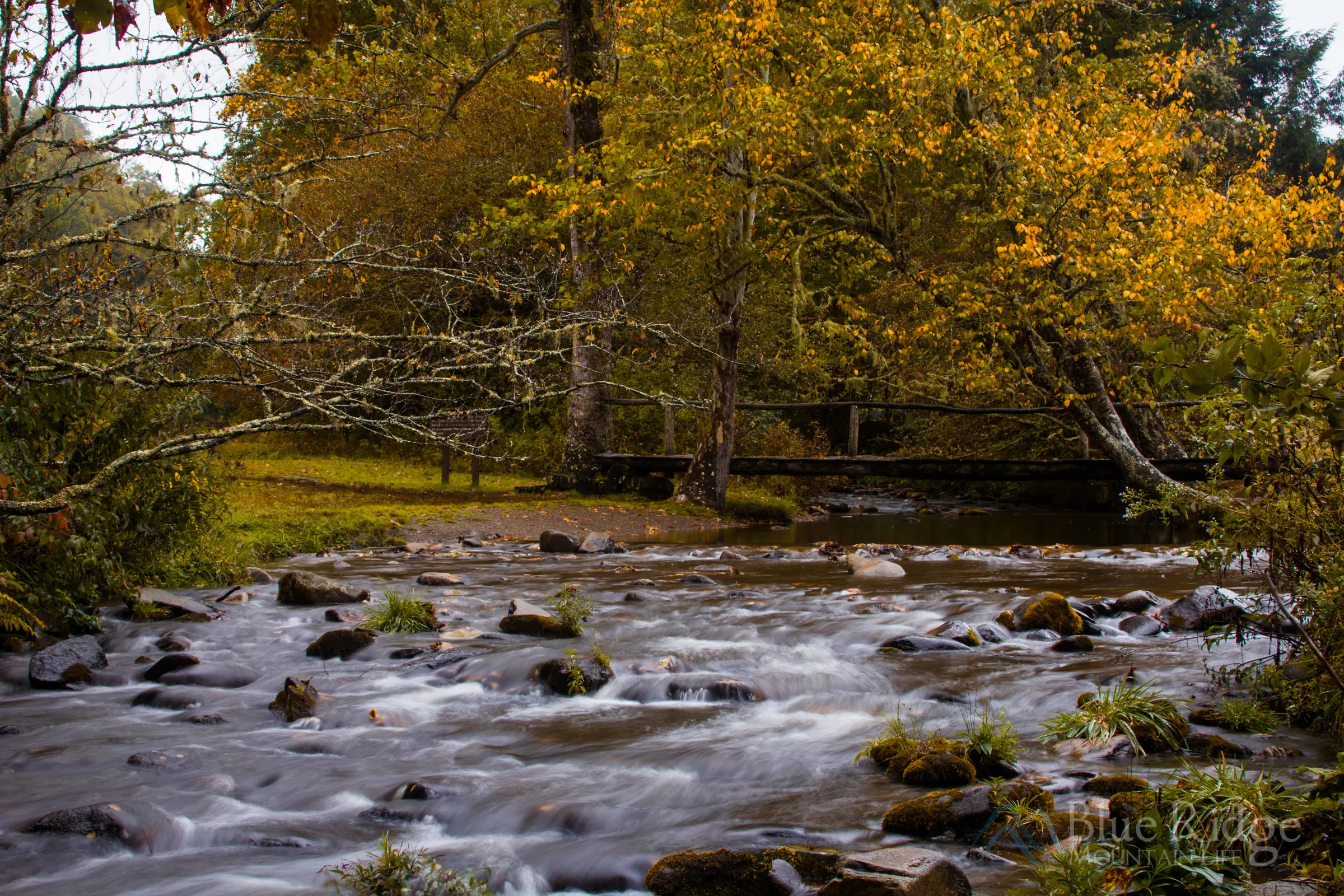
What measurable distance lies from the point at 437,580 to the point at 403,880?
687 centimetres

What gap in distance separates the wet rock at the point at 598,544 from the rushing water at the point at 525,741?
10.9 feet

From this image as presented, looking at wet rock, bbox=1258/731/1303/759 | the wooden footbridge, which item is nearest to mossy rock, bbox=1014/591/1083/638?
wet rock, bbox=1258/731/1303/759

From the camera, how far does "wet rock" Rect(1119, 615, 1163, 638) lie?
26.0 ft

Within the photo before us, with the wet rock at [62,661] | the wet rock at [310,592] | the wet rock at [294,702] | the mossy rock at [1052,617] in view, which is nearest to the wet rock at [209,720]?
the wet rock at [294,702]

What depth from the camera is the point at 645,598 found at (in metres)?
9.78

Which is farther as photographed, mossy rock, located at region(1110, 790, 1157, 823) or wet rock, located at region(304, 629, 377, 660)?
wet rock, located at region(304, 629, 377, 660)

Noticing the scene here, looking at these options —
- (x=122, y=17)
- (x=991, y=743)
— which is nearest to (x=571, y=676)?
(x=991, y=743)

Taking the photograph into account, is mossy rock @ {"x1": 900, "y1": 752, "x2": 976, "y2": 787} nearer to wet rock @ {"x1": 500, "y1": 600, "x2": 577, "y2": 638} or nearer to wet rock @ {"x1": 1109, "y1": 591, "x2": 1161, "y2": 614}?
wet rock @ {"x1": 500, "y1": 600, "x2": 577, "y2": 638}

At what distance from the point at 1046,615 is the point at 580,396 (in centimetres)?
1219

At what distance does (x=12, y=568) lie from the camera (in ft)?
23.5

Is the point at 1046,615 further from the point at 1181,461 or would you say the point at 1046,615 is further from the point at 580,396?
the point at 580,396

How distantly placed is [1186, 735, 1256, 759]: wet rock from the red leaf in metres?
5.20

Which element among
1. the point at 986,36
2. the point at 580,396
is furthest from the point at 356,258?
the point at 580,396

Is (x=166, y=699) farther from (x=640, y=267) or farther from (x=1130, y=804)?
(x=640, y=267)
